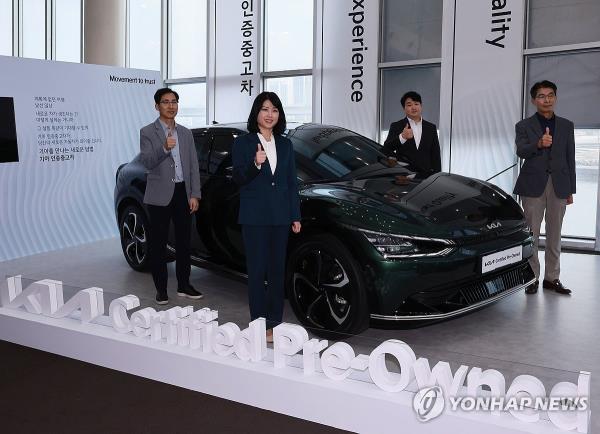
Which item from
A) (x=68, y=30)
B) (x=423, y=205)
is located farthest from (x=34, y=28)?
(x=423, y=205)

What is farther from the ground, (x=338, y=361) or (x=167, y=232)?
(x=167, y=232)

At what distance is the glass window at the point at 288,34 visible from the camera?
9617mm

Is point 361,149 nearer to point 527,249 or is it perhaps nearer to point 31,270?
point 527,249

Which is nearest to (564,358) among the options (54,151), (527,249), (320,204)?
(527,249)

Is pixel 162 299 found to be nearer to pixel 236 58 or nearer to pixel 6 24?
pixel 236 58

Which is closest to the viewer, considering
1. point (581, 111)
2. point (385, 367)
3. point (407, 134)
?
point (385, 367)

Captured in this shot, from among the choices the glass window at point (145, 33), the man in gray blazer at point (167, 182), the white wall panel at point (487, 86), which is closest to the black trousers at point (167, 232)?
the man in gray blazer at point (167, 182)

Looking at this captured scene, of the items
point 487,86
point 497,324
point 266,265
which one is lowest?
point 497,324

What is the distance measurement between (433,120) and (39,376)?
614 cm

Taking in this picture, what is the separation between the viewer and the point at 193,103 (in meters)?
11.2

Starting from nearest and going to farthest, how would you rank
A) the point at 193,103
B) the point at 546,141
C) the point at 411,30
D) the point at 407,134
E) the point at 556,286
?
1. the point at 546,141
2. the point at 556,286
3. the point at 407,134
4. the point at 411,30
5. the point at 193,103

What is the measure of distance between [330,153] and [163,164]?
1.11 meters

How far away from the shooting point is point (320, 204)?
372cm

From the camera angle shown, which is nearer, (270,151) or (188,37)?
(270,151)
